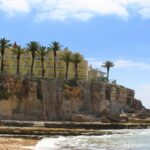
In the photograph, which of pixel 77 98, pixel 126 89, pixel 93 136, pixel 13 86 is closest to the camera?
pixel 93 136

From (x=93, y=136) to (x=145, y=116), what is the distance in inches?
1821

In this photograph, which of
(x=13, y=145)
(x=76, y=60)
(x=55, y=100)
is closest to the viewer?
(x=13, y=145)

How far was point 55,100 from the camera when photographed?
300ft

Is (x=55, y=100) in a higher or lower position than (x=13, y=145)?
higher

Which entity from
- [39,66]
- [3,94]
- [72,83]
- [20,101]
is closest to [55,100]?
[72,83]

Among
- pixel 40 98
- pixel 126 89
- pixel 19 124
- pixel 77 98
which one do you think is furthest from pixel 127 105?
pixel 19 124

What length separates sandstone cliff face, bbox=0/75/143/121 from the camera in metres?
86.4

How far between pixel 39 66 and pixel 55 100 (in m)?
21.1

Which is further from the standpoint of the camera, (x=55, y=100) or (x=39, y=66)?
(x=39, y=66)

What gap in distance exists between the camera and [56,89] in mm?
91812

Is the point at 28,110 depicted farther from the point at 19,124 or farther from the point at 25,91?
the point at 19,124

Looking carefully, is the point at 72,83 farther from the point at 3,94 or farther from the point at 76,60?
the point at 3,94

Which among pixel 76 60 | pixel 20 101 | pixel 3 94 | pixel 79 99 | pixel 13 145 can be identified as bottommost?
pixel 13 145

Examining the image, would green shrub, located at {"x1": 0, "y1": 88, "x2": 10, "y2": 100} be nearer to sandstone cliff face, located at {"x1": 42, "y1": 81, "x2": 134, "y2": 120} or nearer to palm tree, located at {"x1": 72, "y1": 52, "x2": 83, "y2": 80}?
sandstone cliff face, located at {"x1": 42, "y1": 81, "x2": 134, "y2": 120}
